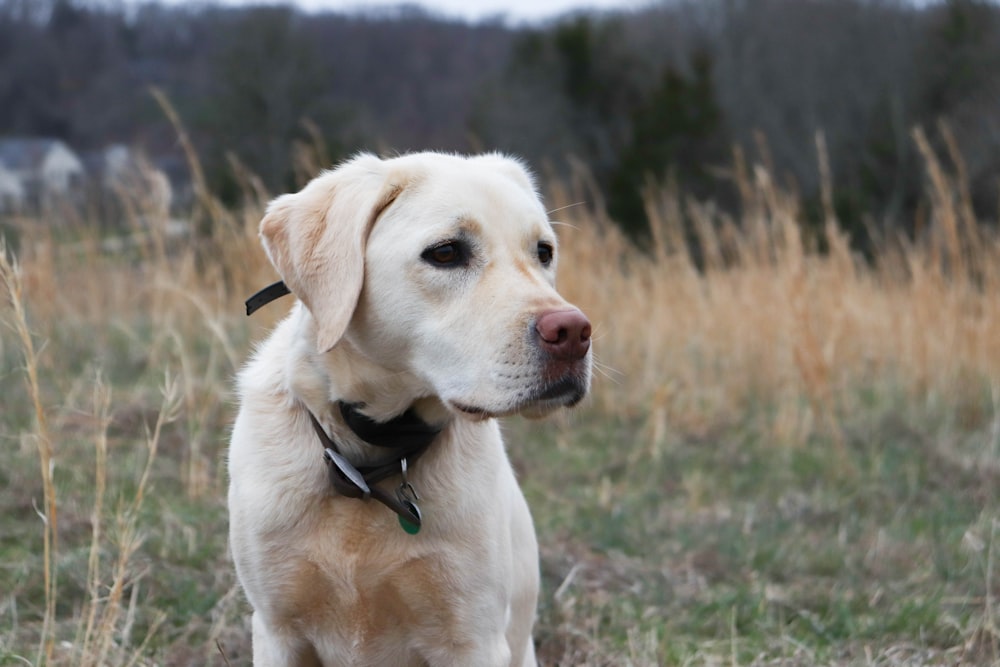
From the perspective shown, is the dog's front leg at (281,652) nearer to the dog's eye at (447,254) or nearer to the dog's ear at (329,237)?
the dog's ear at (329,237)

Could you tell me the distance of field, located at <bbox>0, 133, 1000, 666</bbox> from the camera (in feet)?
9.11

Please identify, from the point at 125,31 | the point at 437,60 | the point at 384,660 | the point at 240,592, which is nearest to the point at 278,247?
the point at 384,660

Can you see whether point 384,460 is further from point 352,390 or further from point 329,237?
point 329,237

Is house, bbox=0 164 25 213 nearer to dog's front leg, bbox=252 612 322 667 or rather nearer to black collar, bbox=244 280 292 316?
black collar, bbox=244 280 292 316

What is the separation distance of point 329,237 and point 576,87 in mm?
25258

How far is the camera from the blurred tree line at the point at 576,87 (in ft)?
59.9

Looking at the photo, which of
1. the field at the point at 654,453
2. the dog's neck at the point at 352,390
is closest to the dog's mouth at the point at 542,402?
the dog's neck at the point at 352,390

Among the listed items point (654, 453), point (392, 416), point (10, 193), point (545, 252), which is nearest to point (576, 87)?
point (10, 193)

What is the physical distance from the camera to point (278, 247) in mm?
1973

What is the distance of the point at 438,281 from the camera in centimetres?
191

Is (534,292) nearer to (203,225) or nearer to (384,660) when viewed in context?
(384,660)

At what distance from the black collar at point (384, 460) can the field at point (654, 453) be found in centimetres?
37

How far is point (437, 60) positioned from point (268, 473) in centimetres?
4272

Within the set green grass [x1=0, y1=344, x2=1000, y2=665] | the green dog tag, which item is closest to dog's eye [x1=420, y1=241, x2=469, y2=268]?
the green dog tag
